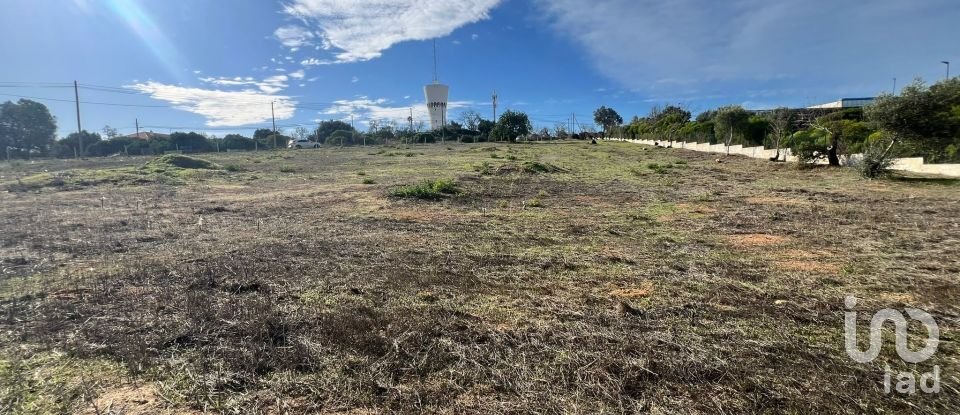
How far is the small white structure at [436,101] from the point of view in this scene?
8581cm

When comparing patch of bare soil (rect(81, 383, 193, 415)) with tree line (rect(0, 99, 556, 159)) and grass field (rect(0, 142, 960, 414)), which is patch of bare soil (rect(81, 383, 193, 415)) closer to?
grass field (rect(0, 142, 960, 414))

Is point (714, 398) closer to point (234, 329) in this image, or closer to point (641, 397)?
point (641, 397)

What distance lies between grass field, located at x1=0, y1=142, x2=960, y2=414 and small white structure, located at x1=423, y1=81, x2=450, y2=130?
79396 mm

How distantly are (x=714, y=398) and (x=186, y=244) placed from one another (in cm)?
690

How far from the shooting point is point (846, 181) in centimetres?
1318

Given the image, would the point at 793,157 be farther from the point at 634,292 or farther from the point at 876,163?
the point at 634,292

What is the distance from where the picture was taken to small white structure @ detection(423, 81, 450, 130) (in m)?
85.8

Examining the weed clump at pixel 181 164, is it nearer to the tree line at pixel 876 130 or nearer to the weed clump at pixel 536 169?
the weed clump at pixel 536 169

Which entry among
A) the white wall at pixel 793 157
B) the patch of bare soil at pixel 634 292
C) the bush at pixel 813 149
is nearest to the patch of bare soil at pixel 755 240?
the patch of bare soil at pixel 634 292

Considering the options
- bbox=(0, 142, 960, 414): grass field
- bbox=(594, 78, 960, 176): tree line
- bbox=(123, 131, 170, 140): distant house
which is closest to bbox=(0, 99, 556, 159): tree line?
bbox=(123, 131, 170, 140): distant house

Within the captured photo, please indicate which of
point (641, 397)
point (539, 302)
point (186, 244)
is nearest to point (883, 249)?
point (539, 302)

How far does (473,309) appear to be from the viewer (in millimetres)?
3777

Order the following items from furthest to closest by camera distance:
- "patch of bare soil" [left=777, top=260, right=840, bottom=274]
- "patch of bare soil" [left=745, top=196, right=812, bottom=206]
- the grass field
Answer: "patch of bare soil" [left=745, top=196, right=812, bottom=206] < "patch of bare soil" [left=777, top=260, right=840, bottom=274] < the grass field

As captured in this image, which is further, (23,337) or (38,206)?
(38,206)
